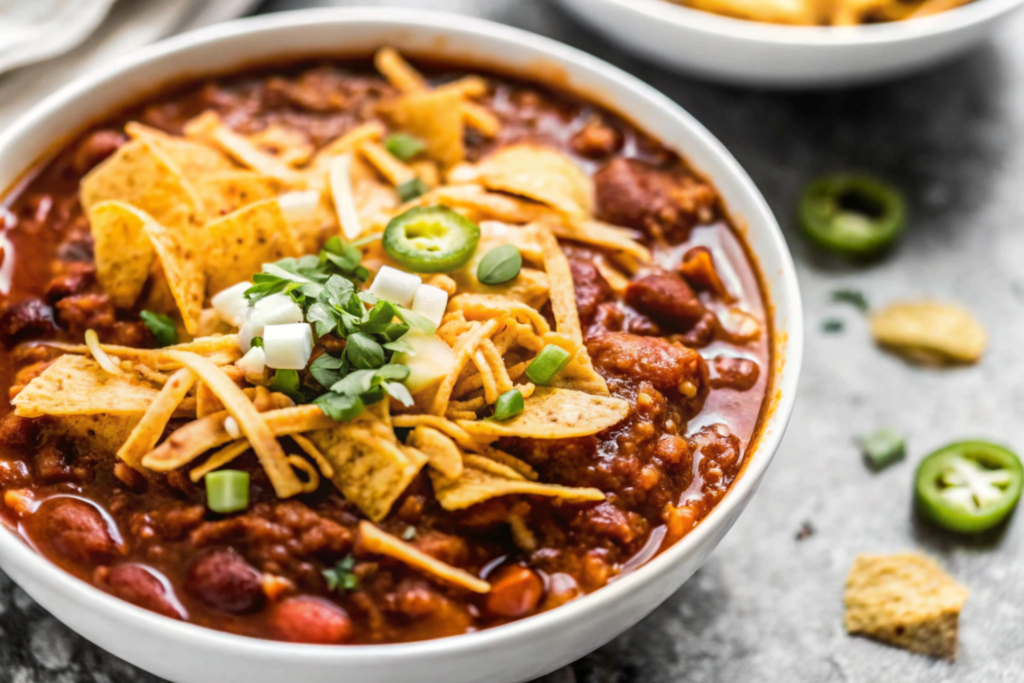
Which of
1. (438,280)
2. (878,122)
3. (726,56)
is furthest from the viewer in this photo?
(878,122)

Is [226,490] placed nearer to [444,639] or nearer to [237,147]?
[444,639]

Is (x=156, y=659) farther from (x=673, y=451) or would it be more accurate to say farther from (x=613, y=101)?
(x=613, y=101)

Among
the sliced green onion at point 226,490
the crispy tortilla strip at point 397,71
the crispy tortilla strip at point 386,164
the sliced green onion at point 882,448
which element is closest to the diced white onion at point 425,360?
the sliced green onion at point 226,490

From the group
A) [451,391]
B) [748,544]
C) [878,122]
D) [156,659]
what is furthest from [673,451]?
[878,122]

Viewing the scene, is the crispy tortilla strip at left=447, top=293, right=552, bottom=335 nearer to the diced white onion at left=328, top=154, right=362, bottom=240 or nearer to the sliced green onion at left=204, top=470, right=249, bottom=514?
the diced white onion at left=328, top=154, right=362, bottom=240

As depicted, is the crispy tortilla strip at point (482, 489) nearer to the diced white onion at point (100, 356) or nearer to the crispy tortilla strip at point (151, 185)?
the diced white onion at point (100, 356)

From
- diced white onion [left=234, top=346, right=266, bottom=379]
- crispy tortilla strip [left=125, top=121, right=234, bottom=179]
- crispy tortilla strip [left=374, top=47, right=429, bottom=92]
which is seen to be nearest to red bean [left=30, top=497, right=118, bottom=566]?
diced white onion [left=234, top=346, right=266, bottom=379]
